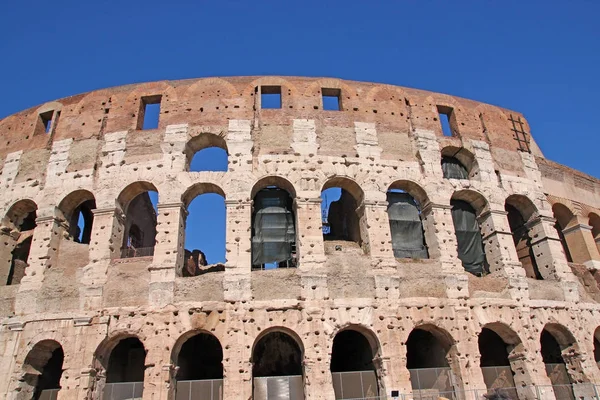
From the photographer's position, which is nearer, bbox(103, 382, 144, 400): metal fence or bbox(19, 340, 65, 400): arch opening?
bbox(103, 382, 144, 400): metal fence

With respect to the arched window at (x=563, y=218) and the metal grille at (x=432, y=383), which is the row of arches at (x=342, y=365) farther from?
the arched window at (x=563, y=218)

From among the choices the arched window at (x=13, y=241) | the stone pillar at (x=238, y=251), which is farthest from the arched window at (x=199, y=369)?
the arched window at (x=13, y=241)

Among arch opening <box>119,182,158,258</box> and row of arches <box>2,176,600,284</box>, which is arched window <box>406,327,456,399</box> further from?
arch opening <box>119,182,158,258</box>

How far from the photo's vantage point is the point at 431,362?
13234mm

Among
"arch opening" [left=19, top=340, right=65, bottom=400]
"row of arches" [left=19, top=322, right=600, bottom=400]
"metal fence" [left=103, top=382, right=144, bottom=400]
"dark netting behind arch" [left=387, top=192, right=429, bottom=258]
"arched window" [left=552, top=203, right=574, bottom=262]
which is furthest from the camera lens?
"arched window" [left=552, top=203, right=574, bottom=262]

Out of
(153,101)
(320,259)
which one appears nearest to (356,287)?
(320,259)

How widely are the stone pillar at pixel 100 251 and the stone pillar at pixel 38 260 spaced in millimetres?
1299

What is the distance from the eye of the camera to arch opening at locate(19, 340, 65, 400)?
11.5m

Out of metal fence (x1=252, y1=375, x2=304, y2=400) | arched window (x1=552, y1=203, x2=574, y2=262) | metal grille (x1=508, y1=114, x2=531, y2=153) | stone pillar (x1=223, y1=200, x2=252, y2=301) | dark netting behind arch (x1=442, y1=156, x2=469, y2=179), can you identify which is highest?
metal grille (x1=508, y1=114, x2=531, y2=153)

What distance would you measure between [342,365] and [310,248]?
4.43 m

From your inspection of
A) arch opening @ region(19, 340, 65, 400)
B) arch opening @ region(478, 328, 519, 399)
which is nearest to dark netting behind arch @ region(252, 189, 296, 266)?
arch opening @ region(19, 340, 65, 400)

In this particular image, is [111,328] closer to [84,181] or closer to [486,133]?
[84,181]

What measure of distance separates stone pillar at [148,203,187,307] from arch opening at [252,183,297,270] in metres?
2.09

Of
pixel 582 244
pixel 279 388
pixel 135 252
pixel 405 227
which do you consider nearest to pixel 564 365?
pixel 582 244
